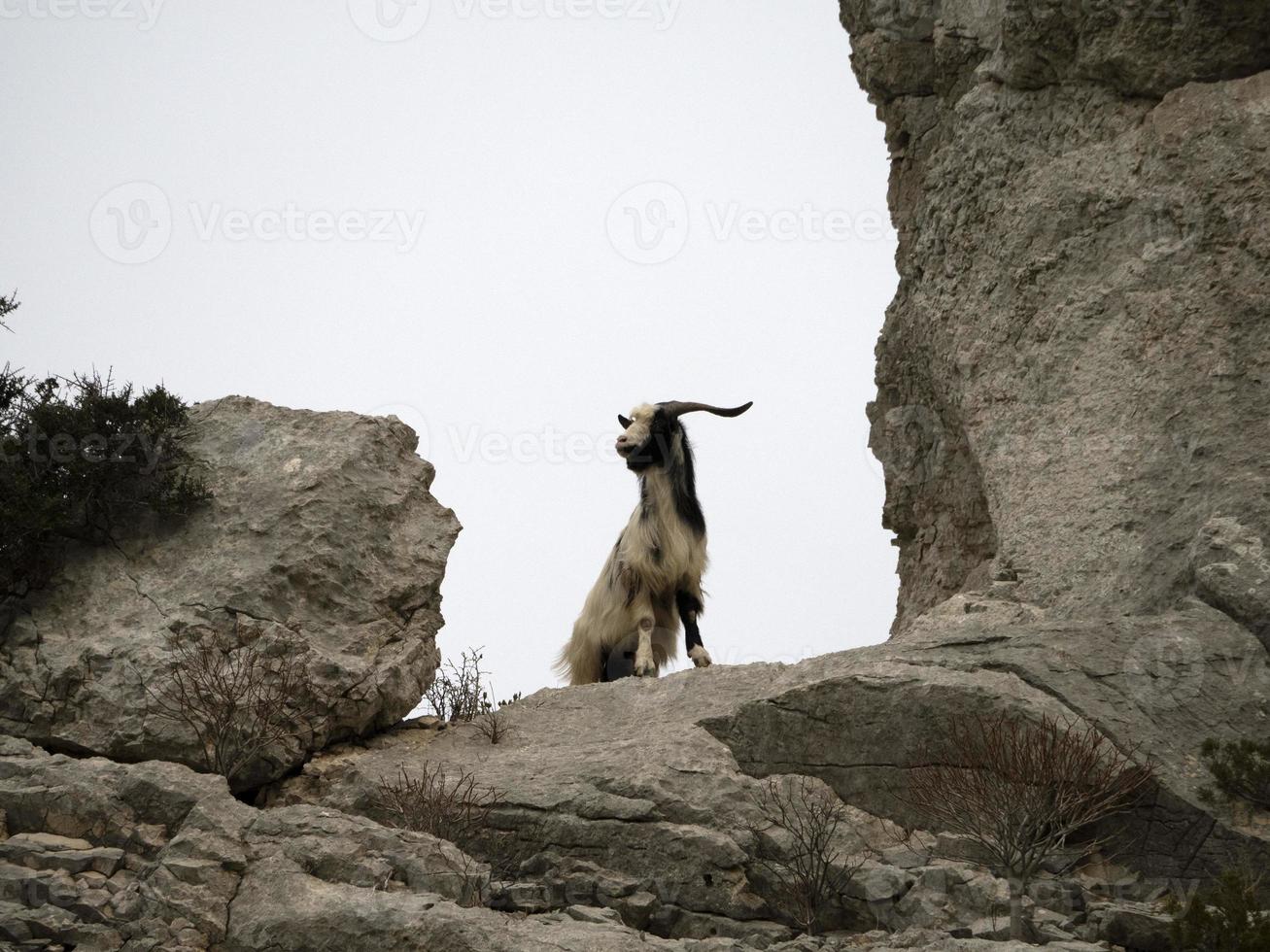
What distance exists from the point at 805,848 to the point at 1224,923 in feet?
7.57

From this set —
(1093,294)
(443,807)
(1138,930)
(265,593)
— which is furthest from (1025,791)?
(265,593)

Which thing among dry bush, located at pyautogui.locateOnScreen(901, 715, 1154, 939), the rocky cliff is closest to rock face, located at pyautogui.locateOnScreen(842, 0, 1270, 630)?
the rocky cliff

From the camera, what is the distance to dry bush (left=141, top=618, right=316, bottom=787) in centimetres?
945

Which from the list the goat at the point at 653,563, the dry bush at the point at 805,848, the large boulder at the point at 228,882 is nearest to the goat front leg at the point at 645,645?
the goat at the point at 653,563

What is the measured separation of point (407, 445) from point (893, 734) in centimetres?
492

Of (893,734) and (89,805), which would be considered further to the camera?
(893,734)

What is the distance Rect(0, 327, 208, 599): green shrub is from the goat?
3864 millimetres

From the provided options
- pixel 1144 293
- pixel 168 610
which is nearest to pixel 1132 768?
pixel 1144 293

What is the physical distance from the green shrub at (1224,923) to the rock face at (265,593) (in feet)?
18.8

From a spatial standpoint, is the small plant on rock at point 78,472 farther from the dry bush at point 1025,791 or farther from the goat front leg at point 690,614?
the dry bush at point 1025,791

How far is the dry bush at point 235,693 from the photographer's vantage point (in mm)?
9445

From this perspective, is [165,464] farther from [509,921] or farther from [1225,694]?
[1225,694]

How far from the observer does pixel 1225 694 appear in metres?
8.77

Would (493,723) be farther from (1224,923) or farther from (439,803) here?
(1224,923)
